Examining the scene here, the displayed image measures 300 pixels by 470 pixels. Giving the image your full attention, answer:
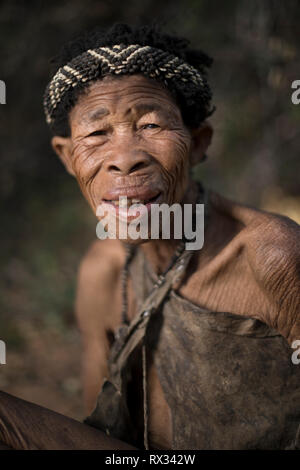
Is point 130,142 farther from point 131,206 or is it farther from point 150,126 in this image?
point 131,206

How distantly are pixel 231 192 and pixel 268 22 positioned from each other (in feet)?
6.26

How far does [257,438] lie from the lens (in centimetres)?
214

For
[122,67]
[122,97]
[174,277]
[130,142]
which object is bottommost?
[174,277]

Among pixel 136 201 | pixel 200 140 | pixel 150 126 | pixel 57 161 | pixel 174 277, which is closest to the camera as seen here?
pixel 136 201

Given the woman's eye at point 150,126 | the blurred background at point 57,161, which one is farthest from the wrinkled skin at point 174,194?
the blurred background at point 57,161

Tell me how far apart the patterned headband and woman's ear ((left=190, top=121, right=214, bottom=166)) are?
24cm

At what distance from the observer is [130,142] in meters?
1.99

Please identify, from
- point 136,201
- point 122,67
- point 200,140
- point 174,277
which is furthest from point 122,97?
point 174,277

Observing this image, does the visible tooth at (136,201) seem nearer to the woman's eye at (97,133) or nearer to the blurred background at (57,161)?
the woman's eye at (97,133)

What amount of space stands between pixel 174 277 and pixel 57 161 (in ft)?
14.3

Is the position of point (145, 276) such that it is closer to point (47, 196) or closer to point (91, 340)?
point (91, 340)

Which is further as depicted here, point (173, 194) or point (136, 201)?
point (173, 194)

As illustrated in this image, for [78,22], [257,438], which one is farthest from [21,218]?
[257,438]

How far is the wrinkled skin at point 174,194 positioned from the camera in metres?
1.95
